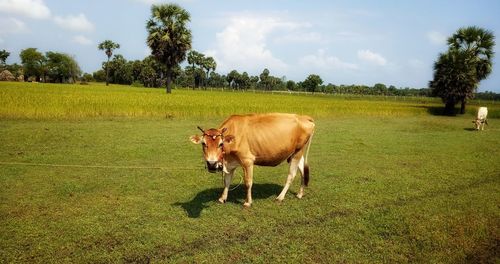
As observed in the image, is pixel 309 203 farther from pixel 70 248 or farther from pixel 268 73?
pixel 268 73

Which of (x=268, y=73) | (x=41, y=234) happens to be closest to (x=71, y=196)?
(x=41, y=234)

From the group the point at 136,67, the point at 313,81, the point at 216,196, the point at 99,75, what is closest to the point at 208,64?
the point at 136,67

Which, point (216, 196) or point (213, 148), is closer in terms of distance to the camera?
point (213, 148)

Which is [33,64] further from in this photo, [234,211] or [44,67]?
[234,211]

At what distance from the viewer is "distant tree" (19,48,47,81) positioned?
104 metres

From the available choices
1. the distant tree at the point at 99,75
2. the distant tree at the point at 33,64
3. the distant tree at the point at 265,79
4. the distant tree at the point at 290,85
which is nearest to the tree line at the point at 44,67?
the distant tree at the point at 33,64

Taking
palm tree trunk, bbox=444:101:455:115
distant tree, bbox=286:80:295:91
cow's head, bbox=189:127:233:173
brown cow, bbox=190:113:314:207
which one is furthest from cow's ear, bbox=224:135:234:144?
distant tree, bbox=286:80:295:91

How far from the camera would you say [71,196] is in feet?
24.3

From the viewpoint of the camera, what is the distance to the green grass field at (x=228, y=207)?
536cm

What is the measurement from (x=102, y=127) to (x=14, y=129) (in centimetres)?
347

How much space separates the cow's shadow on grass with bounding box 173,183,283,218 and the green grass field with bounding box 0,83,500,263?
39 millimetres

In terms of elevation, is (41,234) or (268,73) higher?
(268,73)

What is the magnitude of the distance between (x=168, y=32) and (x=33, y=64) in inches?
3073

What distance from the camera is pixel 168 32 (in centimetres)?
4631
